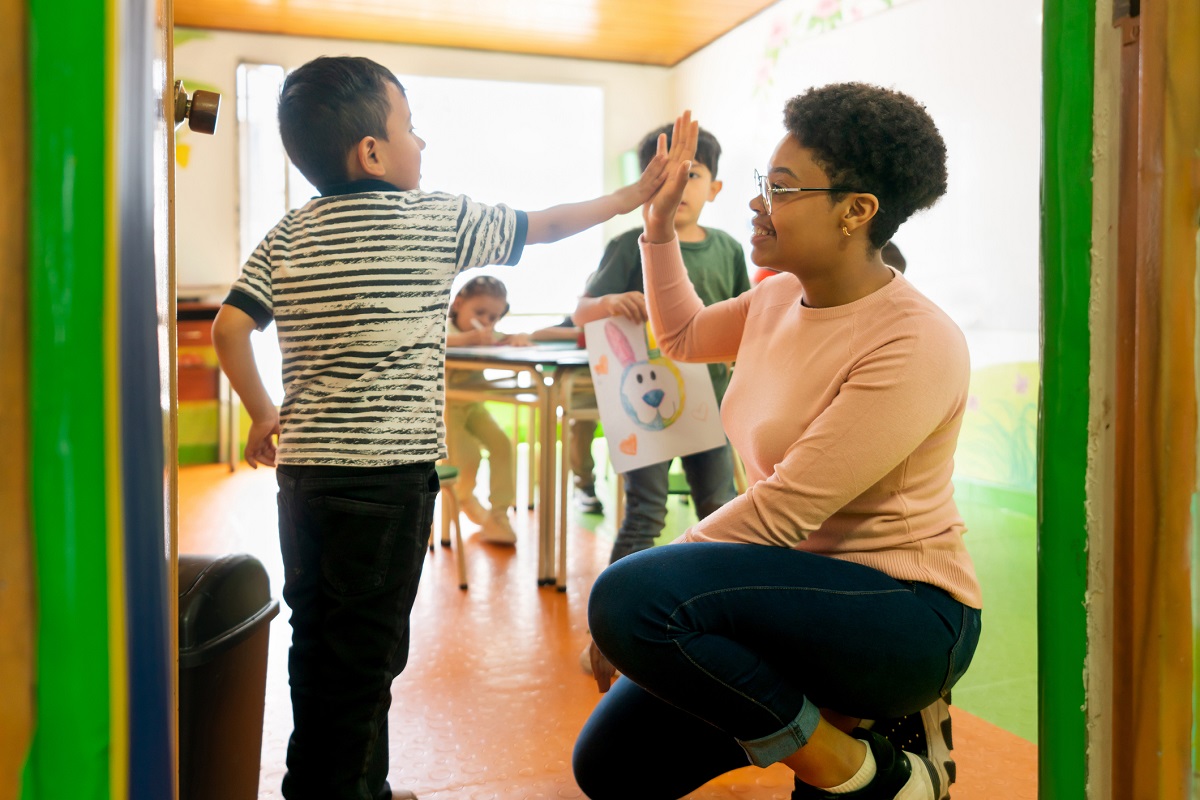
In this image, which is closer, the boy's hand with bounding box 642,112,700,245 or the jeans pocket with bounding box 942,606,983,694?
the jeans pocket with bounding box 942,606,983,694

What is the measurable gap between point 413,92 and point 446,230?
570 cm

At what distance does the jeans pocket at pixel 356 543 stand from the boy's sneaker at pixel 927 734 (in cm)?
71

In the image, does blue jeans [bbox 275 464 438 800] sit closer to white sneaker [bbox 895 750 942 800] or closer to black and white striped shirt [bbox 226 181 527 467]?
black and white striped shirt [bbox 226 181 527 467]

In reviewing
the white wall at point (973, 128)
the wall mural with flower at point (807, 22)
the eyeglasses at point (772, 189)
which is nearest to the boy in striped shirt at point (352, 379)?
the eyeglasses at point (772, 189)

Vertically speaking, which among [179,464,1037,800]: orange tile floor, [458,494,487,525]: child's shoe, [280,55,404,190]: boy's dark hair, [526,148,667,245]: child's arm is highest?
[280,55,404,190]: boy's dark hair

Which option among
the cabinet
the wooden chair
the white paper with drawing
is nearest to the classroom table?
the wooden chair

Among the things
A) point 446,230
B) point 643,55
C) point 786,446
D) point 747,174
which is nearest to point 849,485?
point 786,446

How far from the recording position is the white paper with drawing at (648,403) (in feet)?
8.21

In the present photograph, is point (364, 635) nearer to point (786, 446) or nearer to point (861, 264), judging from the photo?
point (786, 446)

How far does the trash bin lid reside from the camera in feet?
3.67

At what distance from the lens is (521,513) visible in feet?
14.0

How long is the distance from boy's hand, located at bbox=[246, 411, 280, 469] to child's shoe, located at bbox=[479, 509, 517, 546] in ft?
6.84

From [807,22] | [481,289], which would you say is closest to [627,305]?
[481,289]

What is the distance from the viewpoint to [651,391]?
2.53 meters
